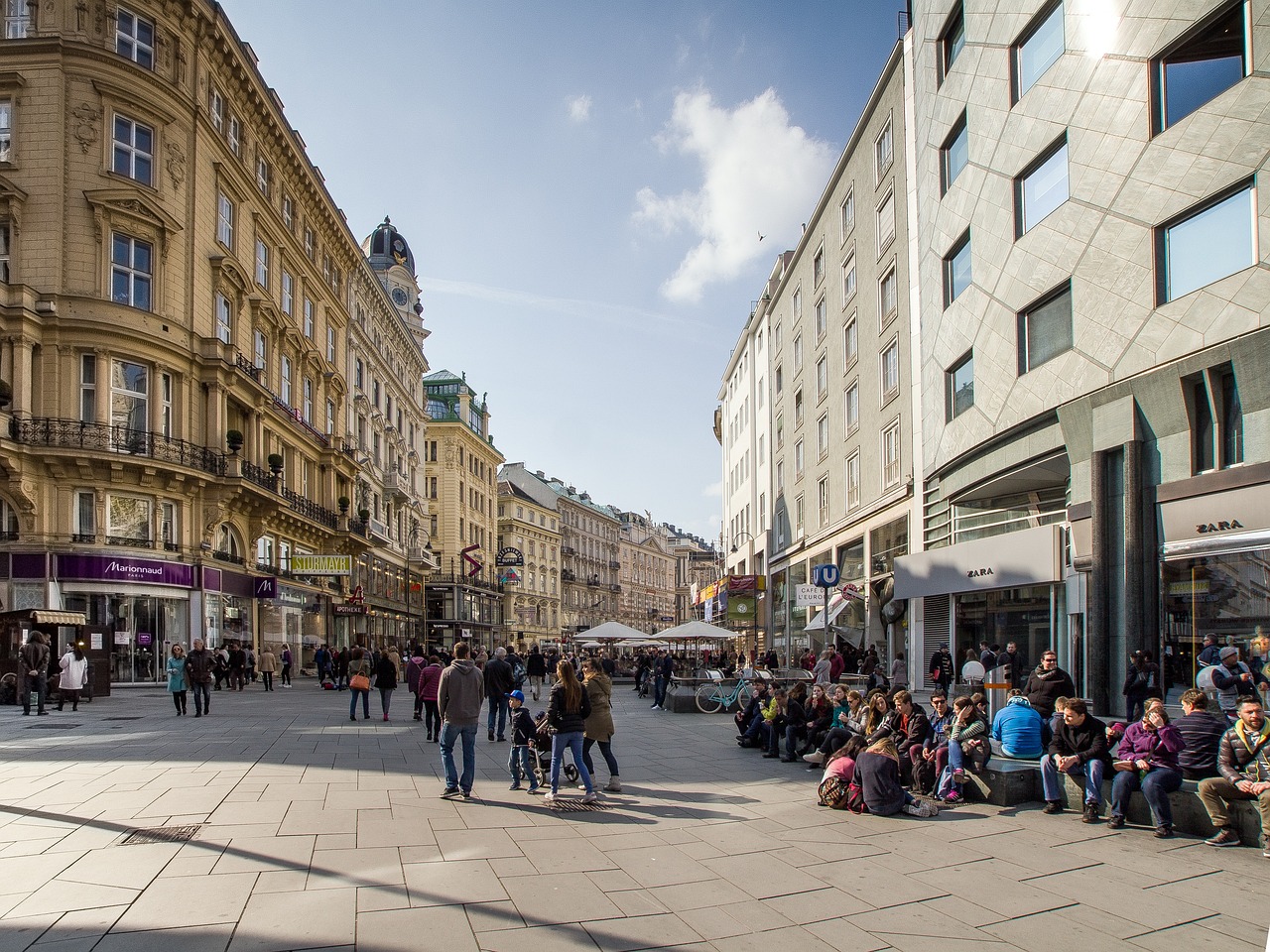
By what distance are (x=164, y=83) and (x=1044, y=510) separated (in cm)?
2826

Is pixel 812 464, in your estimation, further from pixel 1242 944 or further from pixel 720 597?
pixel 1242 944

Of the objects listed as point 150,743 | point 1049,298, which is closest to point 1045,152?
point 1049,298

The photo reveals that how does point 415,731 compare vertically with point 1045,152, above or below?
below

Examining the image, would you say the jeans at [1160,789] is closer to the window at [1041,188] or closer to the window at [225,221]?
the window at [1041,188]

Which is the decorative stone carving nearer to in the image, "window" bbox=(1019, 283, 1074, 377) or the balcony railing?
the balcony railing

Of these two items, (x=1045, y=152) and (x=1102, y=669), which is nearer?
(x=1102, y=669)

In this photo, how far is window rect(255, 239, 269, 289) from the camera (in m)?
38.4

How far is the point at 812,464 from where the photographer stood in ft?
132

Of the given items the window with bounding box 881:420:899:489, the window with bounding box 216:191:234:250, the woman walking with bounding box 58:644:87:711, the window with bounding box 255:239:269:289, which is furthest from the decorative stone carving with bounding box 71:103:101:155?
the window with bounding box 881:420:899:489

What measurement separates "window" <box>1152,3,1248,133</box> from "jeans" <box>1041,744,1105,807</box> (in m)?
11.6

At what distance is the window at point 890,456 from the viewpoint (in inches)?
1151

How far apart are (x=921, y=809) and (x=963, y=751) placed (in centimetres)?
121

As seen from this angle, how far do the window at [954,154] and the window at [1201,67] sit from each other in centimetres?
684

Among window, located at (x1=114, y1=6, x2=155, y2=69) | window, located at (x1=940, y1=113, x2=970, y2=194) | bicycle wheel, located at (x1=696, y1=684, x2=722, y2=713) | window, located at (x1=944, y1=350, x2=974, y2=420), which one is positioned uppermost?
window, located at (x1=114, y1=6, x2=155, y2=69)
